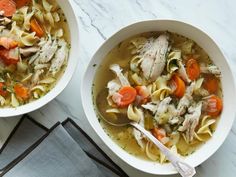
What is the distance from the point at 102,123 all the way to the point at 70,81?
23cm

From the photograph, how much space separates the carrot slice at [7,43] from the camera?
2.37 m

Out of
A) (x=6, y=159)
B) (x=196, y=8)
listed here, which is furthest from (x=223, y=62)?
(x=6, y=159)

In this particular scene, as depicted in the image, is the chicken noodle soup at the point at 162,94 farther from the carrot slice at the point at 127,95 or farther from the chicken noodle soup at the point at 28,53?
the chicken noodle soup at the point at 28,53

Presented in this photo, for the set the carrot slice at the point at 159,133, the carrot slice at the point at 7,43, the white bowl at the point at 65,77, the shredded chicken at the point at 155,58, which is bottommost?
the carrot slice at the point at 159,133

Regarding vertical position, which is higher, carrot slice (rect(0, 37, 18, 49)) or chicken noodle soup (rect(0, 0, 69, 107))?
carrot slice (rect(0, 37, 18, 49))

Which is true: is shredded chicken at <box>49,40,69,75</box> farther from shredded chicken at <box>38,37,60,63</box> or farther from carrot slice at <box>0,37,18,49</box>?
carrot slice at <box>0,37,18,49</box>

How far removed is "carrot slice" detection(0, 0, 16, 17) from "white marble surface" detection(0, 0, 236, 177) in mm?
292

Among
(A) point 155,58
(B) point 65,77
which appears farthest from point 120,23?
(B) point 65,77

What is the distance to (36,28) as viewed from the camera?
2438 millimetres

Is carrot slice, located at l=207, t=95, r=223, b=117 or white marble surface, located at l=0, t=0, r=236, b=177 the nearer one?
carrot slice, located at l=207, t=95, r=223, b=117

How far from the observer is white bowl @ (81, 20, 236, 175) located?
2.32 m

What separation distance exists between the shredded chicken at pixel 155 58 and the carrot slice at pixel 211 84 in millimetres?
183

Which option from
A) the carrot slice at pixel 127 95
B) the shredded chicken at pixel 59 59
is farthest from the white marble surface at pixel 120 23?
the carrot slice at pixel 127 95

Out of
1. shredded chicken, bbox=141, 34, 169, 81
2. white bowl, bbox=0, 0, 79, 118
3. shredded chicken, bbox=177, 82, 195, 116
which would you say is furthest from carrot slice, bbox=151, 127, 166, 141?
white bowl, bbox=0, 0, 79, 118
